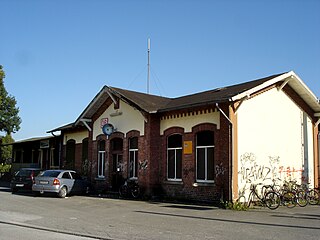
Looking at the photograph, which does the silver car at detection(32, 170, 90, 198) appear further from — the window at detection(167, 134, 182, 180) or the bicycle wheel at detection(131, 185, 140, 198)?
the window at detection(167, 134, 182, 180)

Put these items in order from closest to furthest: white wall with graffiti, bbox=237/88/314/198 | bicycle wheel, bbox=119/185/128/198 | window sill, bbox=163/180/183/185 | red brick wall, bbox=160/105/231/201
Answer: red brick wall, bbox=160/105/231/201, white wall with graffiti, bbox=237/88/314/198, window sill, bbox=163/180/183/185, bicycle wheel, bbox=119/185/128/198

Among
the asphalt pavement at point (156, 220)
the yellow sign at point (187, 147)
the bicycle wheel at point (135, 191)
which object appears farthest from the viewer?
the bicycle wheel at point (135, 191)

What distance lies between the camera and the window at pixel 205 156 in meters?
18.7

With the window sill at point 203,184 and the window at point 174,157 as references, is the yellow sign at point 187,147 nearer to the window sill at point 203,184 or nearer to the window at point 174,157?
the window at point 174,157

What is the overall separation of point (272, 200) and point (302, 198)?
216 cm

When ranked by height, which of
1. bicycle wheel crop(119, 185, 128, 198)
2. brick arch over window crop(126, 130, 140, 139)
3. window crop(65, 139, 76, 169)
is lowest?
bicycle wheel crop(119, 185, 128, 198)

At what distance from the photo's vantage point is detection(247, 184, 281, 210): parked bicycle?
17422mm

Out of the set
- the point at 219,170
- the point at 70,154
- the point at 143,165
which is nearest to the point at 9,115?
the point at 70,154

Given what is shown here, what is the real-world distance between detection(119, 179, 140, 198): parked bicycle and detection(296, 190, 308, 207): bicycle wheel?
8008 mm

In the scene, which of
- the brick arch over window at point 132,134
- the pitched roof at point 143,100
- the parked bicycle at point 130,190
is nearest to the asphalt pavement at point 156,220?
the parked bicycle at point 130,190

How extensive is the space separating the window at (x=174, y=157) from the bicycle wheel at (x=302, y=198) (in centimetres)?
567

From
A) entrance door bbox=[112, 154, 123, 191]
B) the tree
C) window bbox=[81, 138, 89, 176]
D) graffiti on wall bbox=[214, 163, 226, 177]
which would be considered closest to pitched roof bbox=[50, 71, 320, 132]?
window bbox=[81, 138, 89, 176]

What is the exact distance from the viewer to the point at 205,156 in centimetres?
1898

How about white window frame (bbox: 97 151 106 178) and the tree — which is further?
the tree
